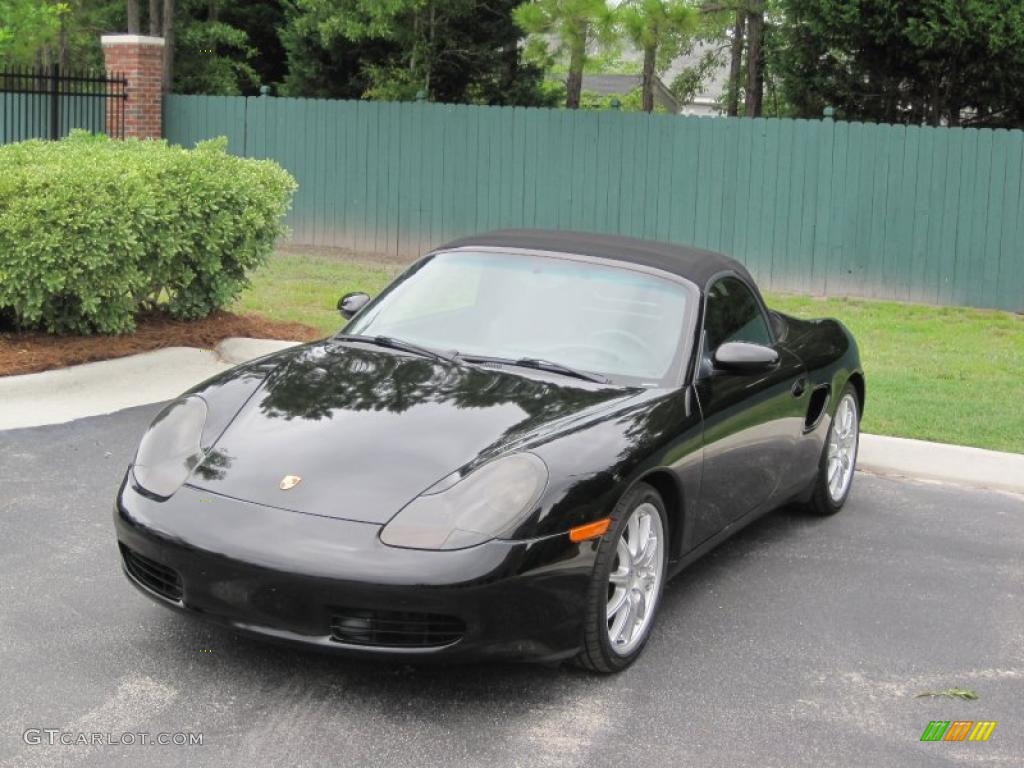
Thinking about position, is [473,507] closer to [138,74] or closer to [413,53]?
[138,74]

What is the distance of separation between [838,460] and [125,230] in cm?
520

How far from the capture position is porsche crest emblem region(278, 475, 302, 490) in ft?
15.1

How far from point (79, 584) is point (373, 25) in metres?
16.0

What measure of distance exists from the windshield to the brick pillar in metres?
13.8

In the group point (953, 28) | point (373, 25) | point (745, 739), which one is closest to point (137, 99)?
point (373, 25)

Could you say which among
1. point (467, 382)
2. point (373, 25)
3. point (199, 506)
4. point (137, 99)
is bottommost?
point (199, 506)

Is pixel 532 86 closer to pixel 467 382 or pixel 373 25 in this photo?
pixel 373 25

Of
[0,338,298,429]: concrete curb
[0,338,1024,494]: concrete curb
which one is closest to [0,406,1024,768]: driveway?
[0,338,1024,494]: concrete curb

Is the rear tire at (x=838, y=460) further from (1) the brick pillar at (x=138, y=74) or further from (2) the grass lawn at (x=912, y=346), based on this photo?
(1) the brick pillar at (x=138, y=74)

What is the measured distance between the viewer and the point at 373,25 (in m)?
20.3

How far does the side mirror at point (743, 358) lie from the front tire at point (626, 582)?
833 mm

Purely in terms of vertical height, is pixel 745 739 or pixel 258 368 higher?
pixel 258 368

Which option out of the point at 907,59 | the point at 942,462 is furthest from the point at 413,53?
the point at 942,462

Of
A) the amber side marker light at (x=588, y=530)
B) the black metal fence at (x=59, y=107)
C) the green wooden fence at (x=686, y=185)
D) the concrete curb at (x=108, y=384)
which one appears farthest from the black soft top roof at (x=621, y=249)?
the black metal fence at (x=59, y=107)
